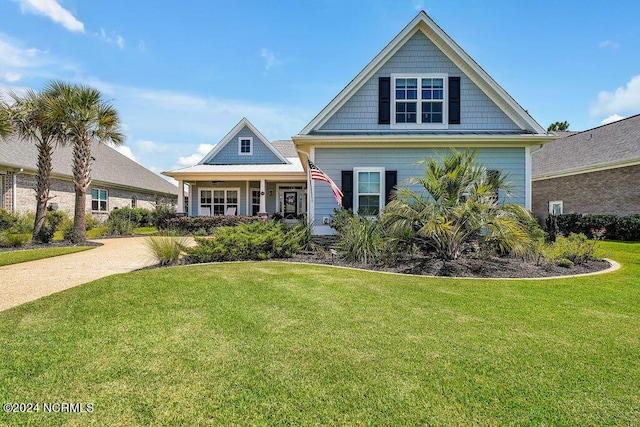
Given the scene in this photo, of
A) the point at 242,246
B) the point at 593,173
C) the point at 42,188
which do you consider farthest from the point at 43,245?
the point at 593,173

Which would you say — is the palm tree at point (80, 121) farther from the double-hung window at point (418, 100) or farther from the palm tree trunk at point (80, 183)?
the double-hung window at point (418, 100)

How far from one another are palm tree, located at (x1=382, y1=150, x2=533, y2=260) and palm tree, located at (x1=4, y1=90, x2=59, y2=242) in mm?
13378

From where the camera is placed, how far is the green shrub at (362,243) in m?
8.11

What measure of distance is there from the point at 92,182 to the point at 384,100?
1940 cm

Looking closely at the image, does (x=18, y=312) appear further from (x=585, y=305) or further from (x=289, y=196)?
(x=289, y=196)

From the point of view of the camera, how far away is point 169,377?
2826 mm

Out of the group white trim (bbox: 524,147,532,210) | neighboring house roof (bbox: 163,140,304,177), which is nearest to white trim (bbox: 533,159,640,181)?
white trim (bbox: 524,147,532,210)

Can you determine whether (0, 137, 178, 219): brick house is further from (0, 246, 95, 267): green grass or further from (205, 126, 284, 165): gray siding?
(205, 126, 284, 165): gray siding

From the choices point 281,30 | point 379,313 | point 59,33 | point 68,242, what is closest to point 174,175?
point 68,242

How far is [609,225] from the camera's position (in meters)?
14.2

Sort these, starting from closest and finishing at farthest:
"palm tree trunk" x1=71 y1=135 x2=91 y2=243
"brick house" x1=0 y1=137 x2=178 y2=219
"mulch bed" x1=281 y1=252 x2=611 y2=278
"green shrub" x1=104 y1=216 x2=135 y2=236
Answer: "mulch bed" x1=281 y1=252 x2=611 y2=278 → "palm tree trunk" x1=71 y1=135 x2=91 y2=243 → "brick house" x1=0 y1=137 x2=178 y2=219 → "green shrub" x1=104 y1=216 x2=135 y2=236

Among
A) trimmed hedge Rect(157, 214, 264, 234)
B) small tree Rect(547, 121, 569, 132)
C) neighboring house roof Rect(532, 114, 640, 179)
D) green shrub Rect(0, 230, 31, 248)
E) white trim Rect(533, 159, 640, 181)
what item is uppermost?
small tree Rect(547, 121, 569, 132)

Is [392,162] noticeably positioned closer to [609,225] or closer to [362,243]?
[362,243]

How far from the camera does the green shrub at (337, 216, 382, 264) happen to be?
319 inches
